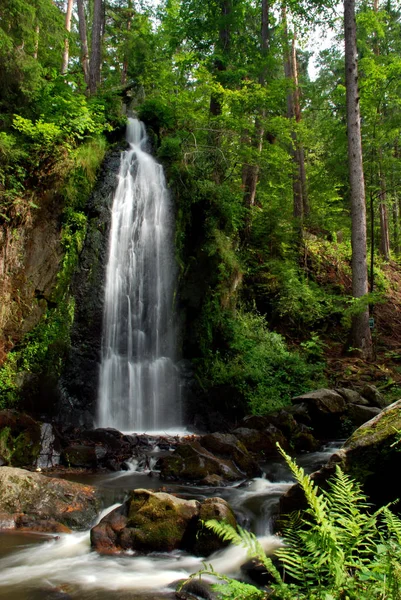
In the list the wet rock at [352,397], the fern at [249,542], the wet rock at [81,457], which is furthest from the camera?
the wet rock at [352,397]

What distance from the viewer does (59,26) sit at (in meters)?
11.6

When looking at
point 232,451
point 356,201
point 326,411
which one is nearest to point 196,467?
point 232,451

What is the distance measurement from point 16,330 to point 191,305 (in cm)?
478

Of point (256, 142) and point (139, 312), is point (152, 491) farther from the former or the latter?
point (256, 142)

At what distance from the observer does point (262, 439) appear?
890cm

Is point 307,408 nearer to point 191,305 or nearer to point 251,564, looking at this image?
point 191,305

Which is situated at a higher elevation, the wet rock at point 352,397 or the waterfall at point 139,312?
the waterfall at point 139,312

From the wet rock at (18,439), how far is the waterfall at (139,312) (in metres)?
2.43

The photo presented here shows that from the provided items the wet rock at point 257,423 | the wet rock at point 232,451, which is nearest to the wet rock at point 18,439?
the wet rock at point 232,451

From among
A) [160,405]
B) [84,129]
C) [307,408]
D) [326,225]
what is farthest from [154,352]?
[326,225]

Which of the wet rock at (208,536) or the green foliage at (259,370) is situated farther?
the green foliage at (259,370)

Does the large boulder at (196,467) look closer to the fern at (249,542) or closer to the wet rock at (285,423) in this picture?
the wet rock at (285,423)

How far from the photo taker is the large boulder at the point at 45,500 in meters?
5.64

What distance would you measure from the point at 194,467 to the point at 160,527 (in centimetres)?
237
